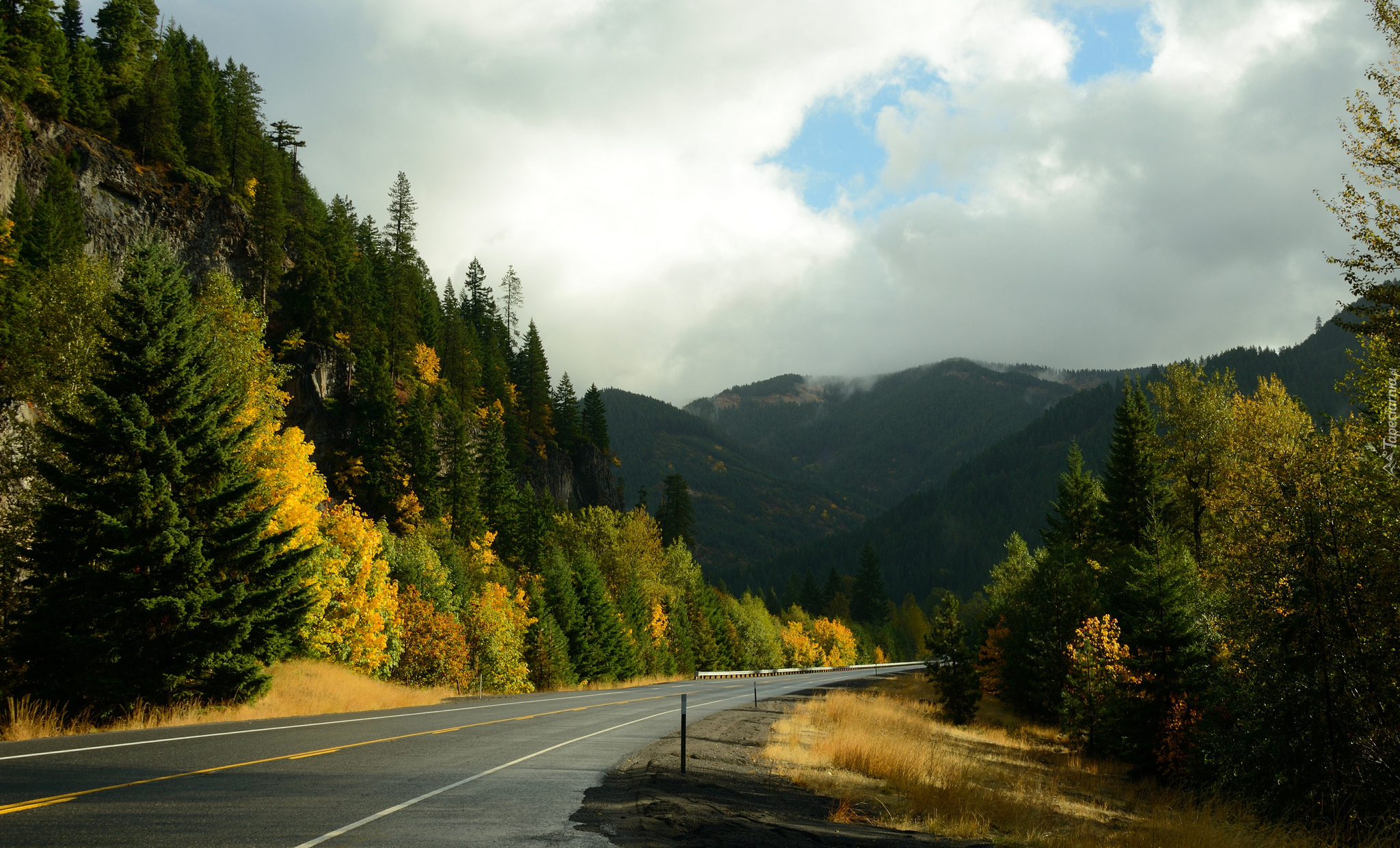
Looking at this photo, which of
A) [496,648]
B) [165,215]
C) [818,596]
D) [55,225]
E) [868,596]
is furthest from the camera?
[868,596]

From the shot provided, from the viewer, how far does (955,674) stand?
48.5 m

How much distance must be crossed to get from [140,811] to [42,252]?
52.1m

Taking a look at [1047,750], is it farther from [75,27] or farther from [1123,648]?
[75,27]

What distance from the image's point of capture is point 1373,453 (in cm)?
1733

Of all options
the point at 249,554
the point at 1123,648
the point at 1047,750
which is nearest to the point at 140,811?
the point at 249,554

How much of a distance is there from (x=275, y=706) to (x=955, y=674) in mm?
38425

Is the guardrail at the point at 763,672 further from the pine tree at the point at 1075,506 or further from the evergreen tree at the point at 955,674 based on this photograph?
the pine tree at the point at 1075,506

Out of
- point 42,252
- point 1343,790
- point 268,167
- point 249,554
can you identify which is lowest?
point 1343,790

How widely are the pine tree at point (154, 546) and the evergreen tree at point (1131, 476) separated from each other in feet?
134

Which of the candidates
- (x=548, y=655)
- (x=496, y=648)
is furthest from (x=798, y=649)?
(x=496, y=648)

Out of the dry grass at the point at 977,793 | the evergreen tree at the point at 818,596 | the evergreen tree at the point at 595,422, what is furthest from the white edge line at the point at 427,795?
the evergreen tree at the point at 818,596

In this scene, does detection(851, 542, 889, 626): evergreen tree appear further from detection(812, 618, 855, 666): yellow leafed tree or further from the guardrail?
the guardrail

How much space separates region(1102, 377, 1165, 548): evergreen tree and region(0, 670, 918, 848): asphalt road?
3534 cm

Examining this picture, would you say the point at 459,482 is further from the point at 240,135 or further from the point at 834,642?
the point at 834,642
